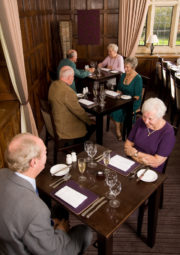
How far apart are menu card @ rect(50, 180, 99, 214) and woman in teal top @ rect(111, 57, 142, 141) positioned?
8.03 ft

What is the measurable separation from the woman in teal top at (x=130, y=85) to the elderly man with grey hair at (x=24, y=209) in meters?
2.79

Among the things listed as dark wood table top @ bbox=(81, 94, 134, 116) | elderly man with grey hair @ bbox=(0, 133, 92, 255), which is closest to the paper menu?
dark wood table top @ bbox=(81, 94, 134, 116)

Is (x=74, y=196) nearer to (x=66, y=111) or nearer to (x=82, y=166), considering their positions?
(x=82, y=166)

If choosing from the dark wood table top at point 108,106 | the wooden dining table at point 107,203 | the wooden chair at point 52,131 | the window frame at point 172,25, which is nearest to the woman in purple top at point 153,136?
the wooden dining table at point 107,203

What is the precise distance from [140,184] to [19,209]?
1.00 meters

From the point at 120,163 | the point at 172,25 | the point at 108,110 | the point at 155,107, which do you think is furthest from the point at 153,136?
the point at 172,25

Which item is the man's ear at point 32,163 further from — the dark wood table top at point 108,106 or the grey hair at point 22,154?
the dark wood table top at point 108,106

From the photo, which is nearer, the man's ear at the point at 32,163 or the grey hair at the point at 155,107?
the man's ear at the point at 32,163

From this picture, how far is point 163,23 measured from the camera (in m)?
7.02

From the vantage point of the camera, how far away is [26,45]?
155 inches

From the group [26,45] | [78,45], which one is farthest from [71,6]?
[26,45]

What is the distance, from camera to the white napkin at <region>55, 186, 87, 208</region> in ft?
5.80

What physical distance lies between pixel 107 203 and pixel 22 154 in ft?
2.42

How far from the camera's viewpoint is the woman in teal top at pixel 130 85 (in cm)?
398
